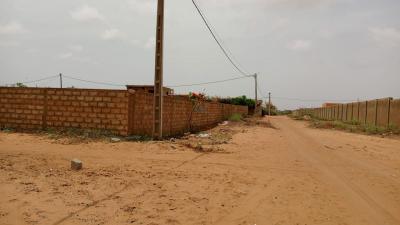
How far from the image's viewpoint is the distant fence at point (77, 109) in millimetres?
13422

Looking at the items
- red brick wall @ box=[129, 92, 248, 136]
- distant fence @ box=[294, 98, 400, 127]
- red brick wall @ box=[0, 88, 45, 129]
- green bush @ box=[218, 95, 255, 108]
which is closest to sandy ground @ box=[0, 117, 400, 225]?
red brick wall @ box=[129, 92, 248, 136]

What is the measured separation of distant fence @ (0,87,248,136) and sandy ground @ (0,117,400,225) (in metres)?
1.92

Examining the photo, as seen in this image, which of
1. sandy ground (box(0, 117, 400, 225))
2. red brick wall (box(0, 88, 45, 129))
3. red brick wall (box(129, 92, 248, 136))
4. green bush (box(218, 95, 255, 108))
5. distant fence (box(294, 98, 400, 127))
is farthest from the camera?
green bush (box(218, 95, 255, 108))

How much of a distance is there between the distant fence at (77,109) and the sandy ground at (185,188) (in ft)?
6.30

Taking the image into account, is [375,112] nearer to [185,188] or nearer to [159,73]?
[159,73]

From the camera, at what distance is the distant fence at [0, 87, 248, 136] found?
1342cm

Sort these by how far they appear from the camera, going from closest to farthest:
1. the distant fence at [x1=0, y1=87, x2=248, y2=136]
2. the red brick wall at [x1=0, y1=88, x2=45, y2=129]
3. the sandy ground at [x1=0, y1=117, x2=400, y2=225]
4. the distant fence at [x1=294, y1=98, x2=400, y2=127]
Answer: the sandy ground at [x1=0, y1=117, x2=400, y2=225], the distant fence at [x1=0, y1=87, x2=248, y2=136], the red brick wall at [x1=0, y1=88, x2=45, y2=129], the distant fence at [x1=294, y1=98, x2=400, y2=127]

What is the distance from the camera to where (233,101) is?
59.6m

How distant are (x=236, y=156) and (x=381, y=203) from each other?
202 inches

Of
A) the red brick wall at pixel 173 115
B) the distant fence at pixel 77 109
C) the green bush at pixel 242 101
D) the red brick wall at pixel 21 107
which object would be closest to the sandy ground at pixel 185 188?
the distant fence at pixel 77 109

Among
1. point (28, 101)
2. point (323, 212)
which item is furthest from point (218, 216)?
point (28, 101)

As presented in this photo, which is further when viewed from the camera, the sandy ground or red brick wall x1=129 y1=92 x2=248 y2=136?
red brick wall x1=129 y1=92 x2=248 y2=136

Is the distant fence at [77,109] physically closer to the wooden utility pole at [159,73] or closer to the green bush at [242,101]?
the wooden utility pole at [159,73]

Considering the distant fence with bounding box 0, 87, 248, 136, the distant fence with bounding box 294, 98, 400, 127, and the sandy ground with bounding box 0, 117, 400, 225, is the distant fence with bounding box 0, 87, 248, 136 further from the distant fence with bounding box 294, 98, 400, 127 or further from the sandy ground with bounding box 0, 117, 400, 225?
the distant fence with bounding box 294, 98, 400, 127
